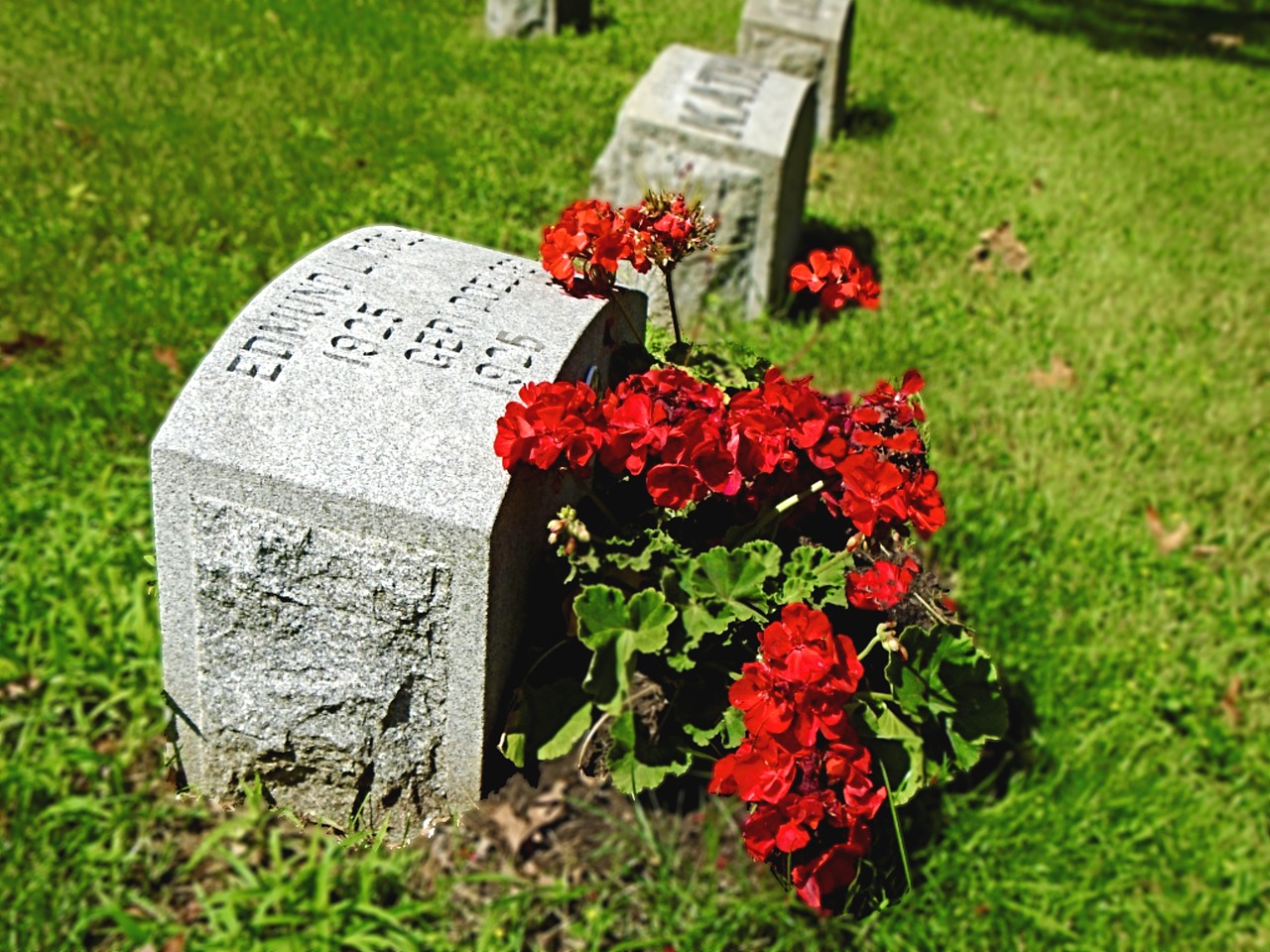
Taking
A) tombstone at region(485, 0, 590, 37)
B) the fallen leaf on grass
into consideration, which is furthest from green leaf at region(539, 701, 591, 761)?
tombstone at region(485, 0, 590, 37)

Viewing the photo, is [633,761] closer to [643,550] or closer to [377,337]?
[643,550]

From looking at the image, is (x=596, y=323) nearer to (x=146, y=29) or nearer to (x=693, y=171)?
(x=693, y=171)

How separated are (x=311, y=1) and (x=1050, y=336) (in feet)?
15.0

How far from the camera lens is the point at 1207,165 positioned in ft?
21.1

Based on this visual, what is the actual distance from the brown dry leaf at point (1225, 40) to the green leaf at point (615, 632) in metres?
9.36

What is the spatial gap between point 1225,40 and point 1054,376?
644 centimetres

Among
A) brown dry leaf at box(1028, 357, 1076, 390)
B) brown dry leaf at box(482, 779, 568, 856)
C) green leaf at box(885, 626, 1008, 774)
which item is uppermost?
green leaf at box(885, 626, 1008, 774)

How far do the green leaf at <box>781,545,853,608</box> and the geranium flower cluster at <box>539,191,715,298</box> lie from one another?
0.48 m

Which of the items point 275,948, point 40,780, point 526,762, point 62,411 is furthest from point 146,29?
point 526,762

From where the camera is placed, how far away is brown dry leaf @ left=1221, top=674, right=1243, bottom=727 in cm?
315

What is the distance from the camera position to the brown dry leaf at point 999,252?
16.6 feet

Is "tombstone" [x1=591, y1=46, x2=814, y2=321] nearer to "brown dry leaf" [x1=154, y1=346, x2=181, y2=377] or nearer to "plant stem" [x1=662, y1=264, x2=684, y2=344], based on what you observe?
"brown dry leaf" [x1=154, y1=346, x2=181, y2=377]

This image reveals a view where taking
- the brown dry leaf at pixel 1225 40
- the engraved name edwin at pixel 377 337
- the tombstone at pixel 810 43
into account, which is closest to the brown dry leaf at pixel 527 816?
the engraved name edwin at pixel 377 337

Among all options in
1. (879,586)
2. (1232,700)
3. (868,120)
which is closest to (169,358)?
(879,586)
